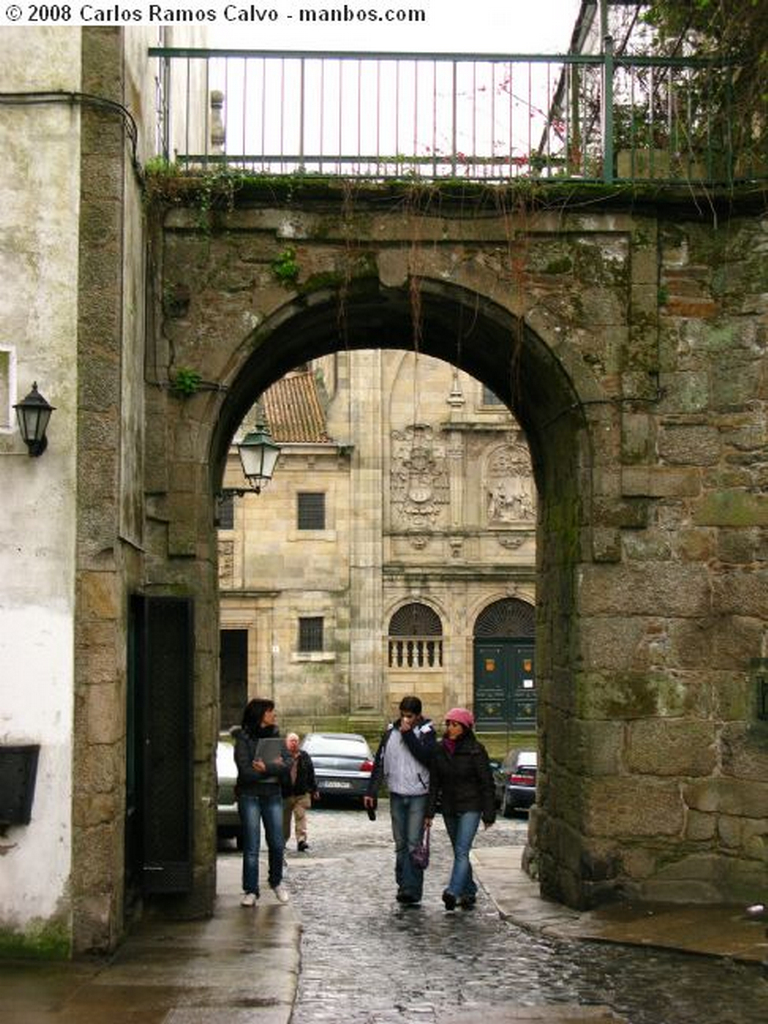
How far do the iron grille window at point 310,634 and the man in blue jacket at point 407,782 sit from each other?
29761mm

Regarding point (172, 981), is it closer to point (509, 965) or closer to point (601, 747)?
point (509, 965)

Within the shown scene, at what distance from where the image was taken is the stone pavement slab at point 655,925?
9.92 m

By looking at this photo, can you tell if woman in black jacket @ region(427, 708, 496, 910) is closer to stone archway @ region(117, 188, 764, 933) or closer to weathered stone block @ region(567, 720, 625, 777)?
stone archway @ region(117, 188, 764, 933)

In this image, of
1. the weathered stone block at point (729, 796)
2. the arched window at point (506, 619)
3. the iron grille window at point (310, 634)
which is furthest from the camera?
the arched window at point (506, 619)

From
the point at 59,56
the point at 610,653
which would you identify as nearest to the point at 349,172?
the point at 59,56

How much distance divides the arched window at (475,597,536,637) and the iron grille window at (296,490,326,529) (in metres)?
5.03

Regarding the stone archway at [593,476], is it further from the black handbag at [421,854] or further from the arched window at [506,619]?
the arched window at [506,619]

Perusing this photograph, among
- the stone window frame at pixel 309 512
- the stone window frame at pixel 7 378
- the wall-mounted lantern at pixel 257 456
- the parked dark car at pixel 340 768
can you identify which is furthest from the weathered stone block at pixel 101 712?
the stone window frame at pixel 309 512

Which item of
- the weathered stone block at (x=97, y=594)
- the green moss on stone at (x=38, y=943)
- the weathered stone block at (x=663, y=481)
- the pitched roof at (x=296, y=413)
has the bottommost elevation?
the green moss on stone at (x=38, y=943)

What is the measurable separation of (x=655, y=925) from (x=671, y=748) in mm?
1401

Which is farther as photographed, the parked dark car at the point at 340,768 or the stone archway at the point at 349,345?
the parked dark car at the point at 340,768

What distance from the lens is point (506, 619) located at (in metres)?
43.1

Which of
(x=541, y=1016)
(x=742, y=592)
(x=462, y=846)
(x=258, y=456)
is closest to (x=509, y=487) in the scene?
(x=258, y=456)

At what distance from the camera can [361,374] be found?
43281 mm
